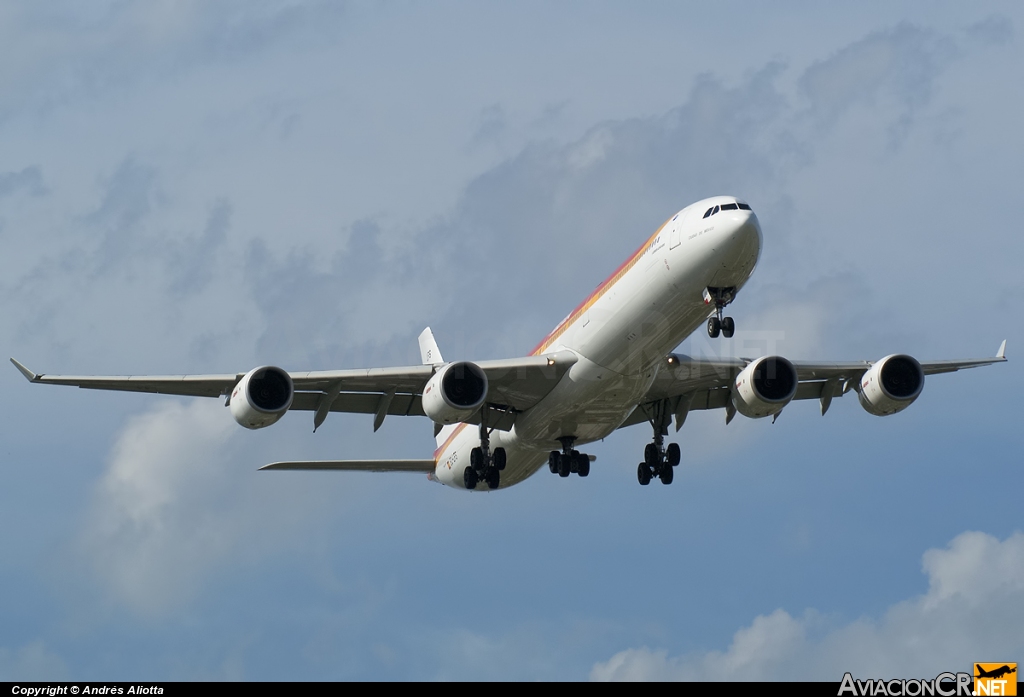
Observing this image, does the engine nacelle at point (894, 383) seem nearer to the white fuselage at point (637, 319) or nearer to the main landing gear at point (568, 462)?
the white fuselage at point (637, 319)

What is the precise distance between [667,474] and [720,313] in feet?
33.0

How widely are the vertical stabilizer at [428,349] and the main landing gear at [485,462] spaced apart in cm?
911

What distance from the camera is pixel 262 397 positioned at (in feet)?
133

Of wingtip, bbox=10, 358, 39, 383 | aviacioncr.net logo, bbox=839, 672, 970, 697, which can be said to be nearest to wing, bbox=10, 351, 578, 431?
wingtip, bbox=10, 358, 39, 383

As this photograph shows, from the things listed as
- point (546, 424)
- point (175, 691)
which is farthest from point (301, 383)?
point (175, 691)

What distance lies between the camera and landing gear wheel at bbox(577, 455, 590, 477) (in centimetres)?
4644

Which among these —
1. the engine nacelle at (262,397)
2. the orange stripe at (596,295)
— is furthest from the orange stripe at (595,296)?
the engine nacelle at (262,397)

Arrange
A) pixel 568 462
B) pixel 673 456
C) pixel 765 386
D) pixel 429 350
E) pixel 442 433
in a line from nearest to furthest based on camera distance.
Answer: pixel 765 386, pixel 568 462, pixel 673 456, pixel 442 433, pixel 429 350

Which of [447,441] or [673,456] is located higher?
[447,441]

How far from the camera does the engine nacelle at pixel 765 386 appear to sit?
42.9m

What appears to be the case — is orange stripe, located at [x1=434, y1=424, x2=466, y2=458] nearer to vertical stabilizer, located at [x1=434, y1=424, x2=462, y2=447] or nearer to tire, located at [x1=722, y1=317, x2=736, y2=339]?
vertical stabilizer, located at [x1=434, y1=424, x2=462, y2=447]

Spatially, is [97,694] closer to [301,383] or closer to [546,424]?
[301,383]

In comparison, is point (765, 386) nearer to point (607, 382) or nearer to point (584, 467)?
point (607, 382)


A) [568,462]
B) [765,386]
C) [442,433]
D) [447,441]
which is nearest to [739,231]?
[765,386]
